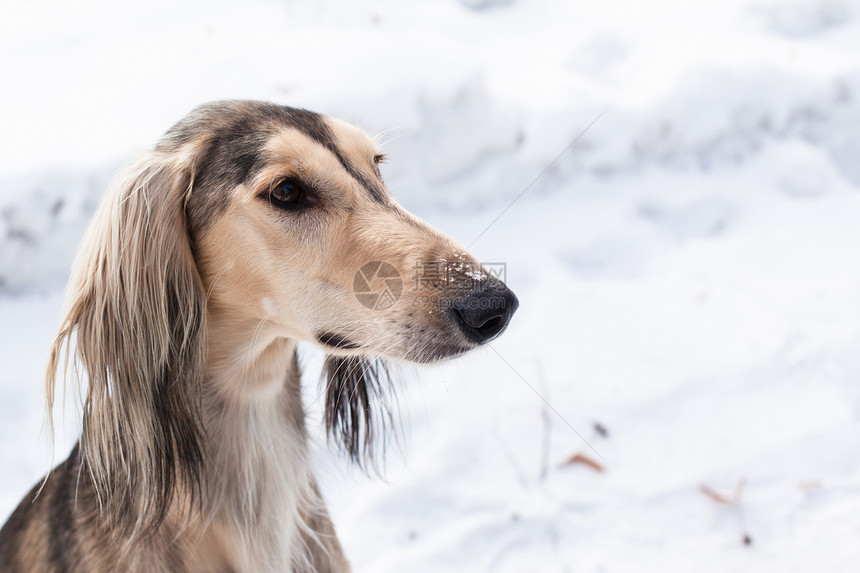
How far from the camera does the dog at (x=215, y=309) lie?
219 cm

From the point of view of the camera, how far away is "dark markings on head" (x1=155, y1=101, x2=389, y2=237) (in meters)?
2.24

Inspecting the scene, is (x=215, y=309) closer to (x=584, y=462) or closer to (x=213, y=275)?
(x=213, y=275)

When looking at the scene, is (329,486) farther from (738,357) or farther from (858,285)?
(858,285)

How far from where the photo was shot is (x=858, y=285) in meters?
4.76

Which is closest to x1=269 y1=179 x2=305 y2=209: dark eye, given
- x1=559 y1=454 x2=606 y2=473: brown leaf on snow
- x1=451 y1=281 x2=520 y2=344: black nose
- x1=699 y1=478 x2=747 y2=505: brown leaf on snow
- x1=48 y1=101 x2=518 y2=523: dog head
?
x1=48 y1=101 x2=518 y2=523: dog head

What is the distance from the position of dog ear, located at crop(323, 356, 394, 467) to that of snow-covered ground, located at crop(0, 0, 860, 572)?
0.22 m

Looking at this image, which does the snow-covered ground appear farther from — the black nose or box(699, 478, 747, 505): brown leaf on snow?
the black nose

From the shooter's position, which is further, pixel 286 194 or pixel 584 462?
pixel 584 462

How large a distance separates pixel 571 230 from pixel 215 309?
129 inches

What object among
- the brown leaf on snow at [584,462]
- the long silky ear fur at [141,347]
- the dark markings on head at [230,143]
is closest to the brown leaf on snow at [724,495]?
the brown leaf on snow at [584,462]

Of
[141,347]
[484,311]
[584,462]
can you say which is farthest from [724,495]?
[141,347]

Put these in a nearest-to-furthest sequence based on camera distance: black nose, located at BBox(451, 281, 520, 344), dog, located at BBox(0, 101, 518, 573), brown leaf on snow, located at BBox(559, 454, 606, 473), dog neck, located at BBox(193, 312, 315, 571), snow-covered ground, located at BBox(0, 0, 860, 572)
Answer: black nose, located at BBox(451, 281, 520, 344) < dog, located at BBox(0, 101, 518, 573) < dog neck, located at BBox(193, 312, 315, 571) < snow-covered ground, located at BBox(0, 0, 860, 572) < brown leaf on snow, located at BBox(559, 454, 606, 473)

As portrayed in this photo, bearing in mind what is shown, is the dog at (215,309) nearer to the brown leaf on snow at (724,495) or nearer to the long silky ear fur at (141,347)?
the long silky ear fur at (141,347)

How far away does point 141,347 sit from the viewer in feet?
7.45
